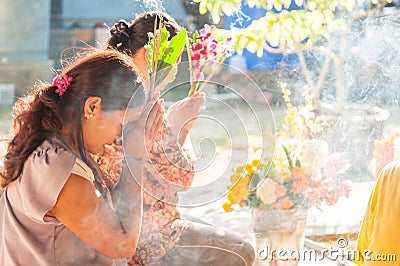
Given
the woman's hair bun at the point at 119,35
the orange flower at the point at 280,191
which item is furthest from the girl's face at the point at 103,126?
the orange flower at the point at 280,191

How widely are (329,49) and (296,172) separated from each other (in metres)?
0.40

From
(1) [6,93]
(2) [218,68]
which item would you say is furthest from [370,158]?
(1) [6,93]

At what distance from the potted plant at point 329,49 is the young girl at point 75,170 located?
1.63ft

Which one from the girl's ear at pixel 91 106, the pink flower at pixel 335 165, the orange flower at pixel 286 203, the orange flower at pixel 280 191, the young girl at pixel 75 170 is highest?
the girl's ear at pixel 91 106

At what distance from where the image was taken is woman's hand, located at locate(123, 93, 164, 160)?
147 cm

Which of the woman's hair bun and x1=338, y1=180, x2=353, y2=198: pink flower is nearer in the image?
the woman's hair bun

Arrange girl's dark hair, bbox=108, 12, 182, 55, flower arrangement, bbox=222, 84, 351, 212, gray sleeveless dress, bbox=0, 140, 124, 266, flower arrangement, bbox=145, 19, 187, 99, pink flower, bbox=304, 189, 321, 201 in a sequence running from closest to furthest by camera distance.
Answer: gray sleeveless dress, bbox=0, 140, 124, 266 < flower arrangement, bbox=145, 19, 187, 99 < girl's dark hair, bbox=108, 12, 182, 55 < flower arrangement, bbox=222, 84, 351, 212 < pink flower, bbox=304, 189, 321, 201

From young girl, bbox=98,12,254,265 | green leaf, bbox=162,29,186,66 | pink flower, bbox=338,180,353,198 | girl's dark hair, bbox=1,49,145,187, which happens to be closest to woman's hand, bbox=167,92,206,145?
young girl, bbox=98,12,254,265

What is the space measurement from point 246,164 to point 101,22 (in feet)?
1.91

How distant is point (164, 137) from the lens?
5.32 feet

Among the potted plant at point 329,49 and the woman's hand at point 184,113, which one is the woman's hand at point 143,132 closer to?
the woman's hand at point 184,113

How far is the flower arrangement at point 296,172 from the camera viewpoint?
1811mm

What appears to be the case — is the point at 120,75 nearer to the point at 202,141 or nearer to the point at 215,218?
the point at 202,141

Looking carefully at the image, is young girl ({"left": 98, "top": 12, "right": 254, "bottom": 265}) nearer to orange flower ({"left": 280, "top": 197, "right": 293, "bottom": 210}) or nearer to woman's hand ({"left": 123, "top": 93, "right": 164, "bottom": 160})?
woman's hand ({"left": 123, "top": 93, "right": 164, "bottom": 160})
